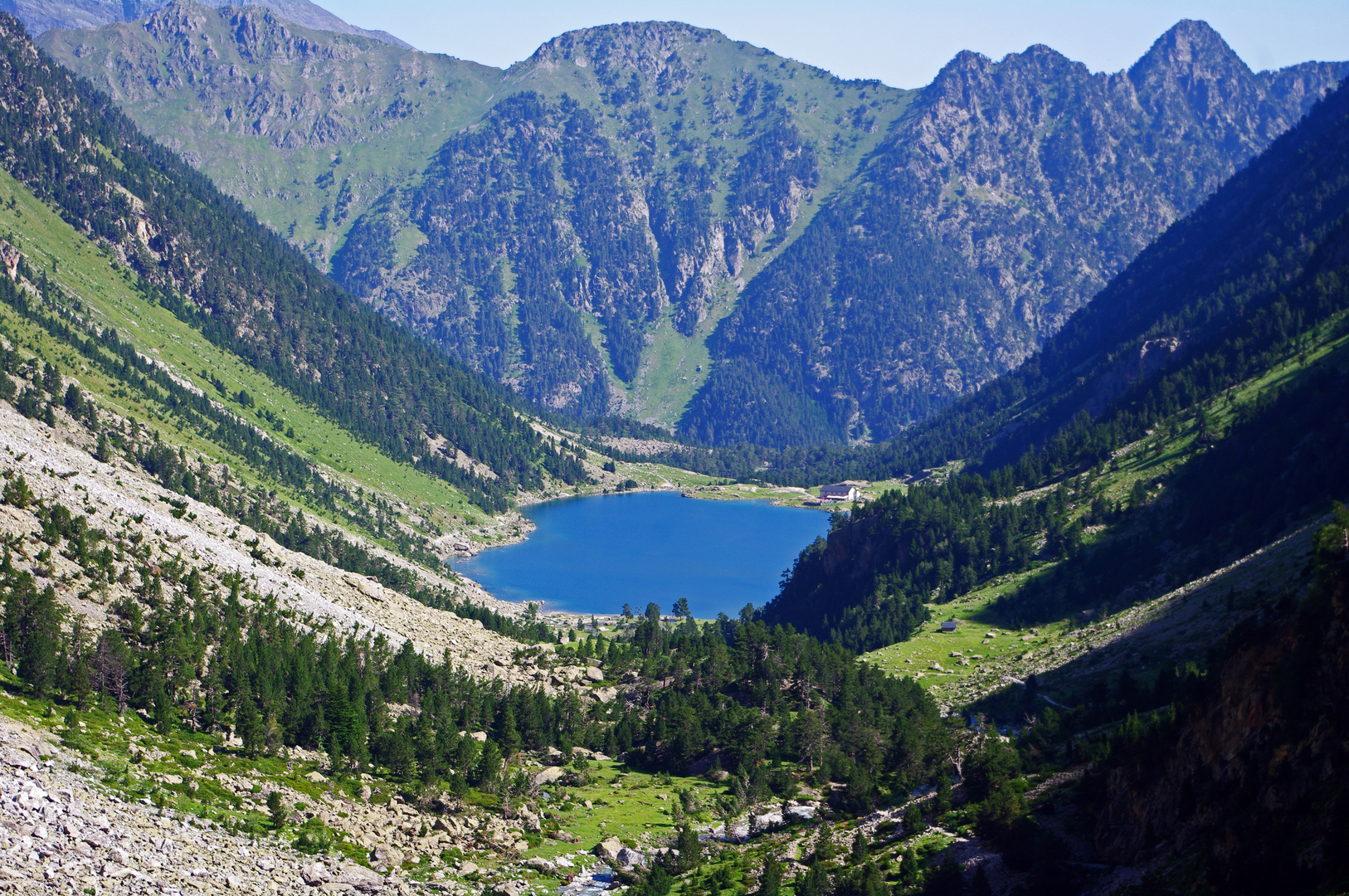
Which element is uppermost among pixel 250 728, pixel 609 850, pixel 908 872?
pixel 908 872

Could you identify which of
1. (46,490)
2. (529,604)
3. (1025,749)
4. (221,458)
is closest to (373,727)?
(46,490)

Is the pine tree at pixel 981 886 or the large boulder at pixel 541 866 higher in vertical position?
the pine tree at pixel 981 886

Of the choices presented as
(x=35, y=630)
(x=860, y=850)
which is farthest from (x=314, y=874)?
(x=35, y=630)

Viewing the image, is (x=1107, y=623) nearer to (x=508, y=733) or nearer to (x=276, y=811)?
(x=508, y=733)

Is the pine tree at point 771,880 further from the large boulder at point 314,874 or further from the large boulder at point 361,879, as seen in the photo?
the large boulder at point 314,874

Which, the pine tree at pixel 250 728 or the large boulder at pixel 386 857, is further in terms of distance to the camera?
Answer: the pine tree at pixel 250 728

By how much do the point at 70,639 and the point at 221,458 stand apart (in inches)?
5151

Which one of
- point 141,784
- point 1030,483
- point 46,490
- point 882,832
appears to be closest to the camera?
point 141,784

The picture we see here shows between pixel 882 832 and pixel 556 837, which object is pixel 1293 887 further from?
pixel 556 837

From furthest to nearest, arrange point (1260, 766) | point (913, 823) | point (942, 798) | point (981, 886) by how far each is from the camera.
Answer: point (942, 798) < point (913, 823) < point (981, 886) < point (1260, 766)

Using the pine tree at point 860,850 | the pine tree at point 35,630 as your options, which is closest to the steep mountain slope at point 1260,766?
the pine tree at point 860,850

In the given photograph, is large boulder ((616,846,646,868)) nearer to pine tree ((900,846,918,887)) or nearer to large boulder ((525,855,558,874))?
large boulder ((525,855,558,874))

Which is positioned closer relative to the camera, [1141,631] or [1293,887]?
[1293,887]

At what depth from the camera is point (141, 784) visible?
2299 inches
